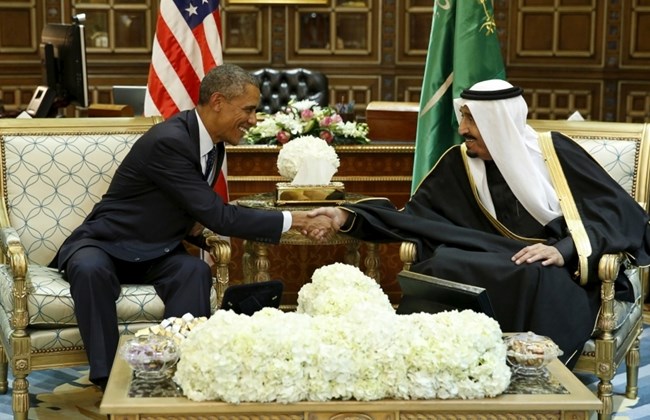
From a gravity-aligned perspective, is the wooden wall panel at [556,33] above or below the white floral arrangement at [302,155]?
above

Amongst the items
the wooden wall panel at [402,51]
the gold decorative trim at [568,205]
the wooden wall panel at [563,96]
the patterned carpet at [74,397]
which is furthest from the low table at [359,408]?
the wooden wall panel at [563,96]

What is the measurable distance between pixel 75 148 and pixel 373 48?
6.04m

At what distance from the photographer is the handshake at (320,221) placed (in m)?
4.14

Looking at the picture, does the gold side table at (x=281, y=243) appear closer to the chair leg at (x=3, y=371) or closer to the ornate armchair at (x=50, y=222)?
the ornate armchair at (x=50, y=222)

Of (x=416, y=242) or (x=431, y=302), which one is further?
(x=416, y=242)

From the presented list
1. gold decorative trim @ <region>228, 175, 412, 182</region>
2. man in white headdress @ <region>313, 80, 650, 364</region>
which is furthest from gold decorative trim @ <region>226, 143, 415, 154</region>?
man in white headdress @ <region>313, 80, 650, 364</region>

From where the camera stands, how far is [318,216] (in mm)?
4152

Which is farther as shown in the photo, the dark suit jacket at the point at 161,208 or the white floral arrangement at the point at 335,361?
the dark suit jacket at the point at 161,208

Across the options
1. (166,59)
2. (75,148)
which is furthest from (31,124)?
(166,59)

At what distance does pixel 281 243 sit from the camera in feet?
14.6

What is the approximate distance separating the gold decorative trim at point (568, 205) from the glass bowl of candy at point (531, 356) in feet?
3.51

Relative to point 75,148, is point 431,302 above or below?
below

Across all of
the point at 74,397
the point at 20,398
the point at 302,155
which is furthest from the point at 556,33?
the point at 20,398

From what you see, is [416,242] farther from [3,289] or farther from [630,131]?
[3,289]
